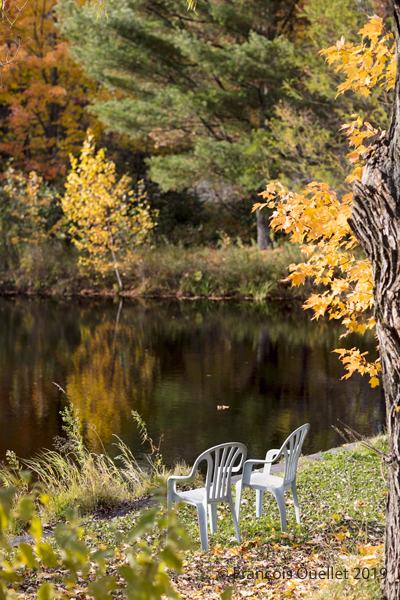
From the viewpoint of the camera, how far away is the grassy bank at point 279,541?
3826 millimetres

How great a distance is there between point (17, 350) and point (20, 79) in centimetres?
2106

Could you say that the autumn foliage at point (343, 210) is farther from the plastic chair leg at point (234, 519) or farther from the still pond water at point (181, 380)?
the still pond water at point (181, 380)

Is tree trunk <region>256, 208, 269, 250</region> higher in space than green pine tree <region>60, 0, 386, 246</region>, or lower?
lower

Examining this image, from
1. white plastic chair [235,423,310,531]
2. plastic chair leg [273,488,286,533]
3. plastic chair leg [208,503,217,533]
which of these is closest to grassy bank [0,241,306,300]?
white plastic chair [235,423,310,531]

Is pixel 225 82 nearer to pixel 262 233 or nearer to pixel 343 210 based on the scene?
pixel 262 233

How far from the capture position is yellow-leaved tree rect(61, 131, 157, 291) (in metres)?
22.0

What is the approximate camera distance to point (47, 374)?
11.9m

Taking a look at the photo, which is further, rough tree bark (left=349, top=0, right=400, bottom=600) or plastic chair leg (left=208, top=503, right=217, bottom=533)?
plastic chair leg (left=208, top=503, right=217, bottom=533)

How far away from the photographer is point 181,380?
37.5ft

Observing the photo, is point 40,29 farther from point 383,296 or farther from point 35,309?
point 383,296

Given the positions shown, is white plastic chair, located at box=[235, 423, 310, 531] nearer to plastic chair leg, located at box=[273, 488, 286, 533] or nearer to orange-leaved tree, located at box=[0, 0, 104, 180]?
plastic chair leg, located at box=[273, 488, 286, 533]

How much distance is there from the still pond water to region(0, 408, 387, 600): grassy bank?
170cm

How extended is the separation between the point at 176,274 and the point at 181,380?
13060 mm

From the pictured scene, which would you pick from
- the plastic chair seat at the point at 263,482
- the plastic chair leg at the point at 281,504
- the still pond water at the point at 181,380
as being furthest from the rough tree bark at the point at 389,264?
the still pond water at the point at 181,380
